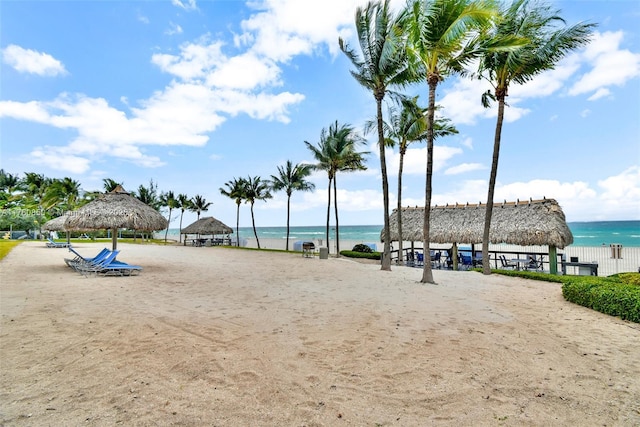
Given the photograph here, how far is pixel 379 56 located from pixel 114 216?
40.5 ft

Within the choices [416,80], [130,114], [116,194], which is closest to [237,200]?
[130,114]

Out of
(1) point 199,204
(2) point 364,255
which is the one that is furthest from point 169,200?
(2) point 364,255

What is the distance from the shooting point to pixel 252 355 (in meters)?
Answer: 4.02

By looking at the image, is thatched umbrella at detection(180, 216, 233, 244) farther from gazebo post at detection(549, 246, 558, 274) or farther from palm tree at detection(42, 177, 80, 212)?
gazebo post at detection(549, 246, 558, 274)

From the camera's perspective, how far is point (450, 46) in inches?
370

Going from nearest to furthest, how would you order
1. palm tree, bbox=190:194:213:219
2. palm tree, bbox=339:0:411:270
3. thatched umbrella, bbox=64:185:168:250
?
1. palm tree, bbox=339:0:411:270
2. thatched umbrella, bbox=64:185:168:250
3. palm tree, bbox=190:194:213:219

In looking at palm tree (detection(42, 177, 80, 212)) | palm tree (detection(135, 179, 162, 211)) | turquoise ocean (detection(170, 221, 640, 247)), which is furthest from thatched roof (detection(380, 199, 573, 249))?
palm tree (detection(42, 177, 80, 212))

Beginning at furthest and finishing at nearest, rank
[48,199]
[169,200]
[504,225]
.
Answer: [169,200], [48,199], [504,225]

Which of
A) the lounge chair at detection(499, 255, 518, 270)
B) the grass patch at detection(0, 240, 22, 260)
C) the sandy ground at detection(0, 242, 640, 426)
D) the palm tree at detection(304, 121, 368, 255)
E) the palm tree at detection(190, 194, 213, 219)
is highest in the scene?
the palm tree at detection(304, 121, 368, 255)

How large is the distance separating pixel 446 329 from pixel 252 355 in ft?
10.1

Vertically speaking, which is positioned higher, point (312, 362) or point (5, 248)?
point (5, 248)

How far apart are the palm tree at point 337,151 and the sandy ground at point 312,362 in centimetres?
1429

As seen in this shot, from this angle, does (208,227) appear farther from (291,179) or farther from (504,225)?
(504,225)

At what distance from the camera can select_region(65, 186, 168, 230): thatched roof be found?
41.6 feet
